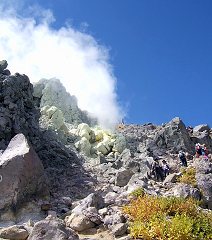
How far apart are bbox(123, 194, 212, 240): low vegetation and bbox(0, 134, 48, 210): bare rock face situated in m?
5.75

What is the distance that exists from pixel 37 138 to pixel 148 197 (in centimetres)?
1373

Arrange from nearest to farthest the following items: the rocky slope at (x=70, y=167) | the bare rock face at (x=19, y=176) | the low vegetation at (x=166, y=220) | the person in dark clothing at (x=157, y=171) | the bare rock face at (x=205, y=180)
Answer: the low vegetation at (x=166, y=220) < the rocky slope at (x=70, y=167) < the bare rock face at (x=19, y=176) < the bare rock face at (x=205, y=180) < the person in dark clothing at (x=157, y=171)

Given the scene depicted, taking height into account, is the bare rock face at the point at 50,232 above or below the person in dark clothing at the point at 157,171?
below

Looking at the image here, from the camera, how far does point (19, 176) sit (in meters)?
22.0

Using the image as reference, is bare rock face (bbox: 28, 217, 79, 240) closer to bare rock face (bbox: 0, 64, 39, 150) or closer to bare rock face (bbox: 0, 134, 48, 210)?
bare rock face (bbox: 0, 134, 48, 210)

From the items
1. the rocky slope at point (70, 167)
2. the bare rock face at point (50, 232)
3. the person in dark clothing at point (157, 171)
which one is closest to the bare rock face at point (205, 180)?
the rocky slope at point (70, 167)

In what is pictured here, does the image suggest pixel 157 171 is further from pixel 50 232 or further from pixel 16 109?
pixel 50 232

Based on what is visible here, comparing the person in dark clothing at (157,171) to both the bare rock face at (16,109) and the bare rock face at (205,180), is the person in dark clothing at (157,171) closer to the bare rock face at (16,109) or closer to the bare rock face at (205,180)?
the bare rock face at (205,180)

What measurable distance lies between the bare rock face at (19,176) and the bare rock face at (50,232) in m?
5.77

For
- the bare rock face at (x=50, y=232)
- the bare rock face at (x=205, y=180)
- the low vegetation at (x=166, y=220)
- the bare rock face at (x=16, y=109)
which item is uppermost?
the bare rock face at (x=16, y=109)

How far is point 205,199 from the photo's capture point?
25.0 m

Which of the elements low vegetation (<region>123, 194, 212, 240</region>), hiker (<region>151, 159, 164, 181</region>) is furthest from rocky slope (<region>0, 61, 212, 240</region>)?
low vegetation (<region>123, 194, 212, 240</region>)

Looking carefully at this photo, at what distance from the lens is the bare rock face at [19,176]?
70.7 ft

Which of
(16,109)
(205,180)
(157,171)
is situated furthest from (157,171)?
(16,109)
